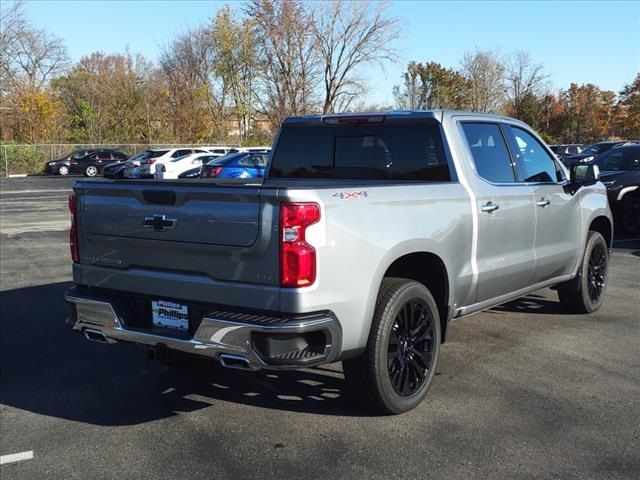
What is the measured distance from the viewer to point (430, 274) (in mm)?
4648

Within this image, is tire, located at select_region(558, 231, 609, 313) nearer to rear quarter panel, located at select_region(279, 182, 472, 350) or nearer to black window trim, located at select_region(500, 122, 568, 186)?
black window trim, located at select_region(500, 122, 568, 186)

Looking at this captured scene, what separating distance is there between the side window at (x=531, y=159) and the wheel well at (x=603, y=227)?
3.40 feet

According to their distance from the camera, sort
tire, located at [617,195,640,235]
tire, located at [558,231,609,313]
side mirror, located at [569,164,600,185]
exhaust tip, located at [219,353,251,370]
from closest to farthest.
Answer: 1. exhaust tip, located at [219,353,251,370]
2. side mirror, located at [569,164,600,185]
3. tire, located at [558,231,609,313]
4. tire, located at [617,195,640,235]

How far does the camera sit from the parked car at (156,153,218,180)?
29.9m

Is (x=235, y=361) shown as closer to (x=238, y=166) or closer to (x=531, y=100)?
(x=238, y=166)

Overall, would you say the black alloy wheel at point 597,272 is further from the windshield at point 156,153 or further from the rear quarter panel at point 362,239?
the windshield at point 156,153

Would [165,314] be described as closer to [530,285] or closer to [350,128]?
[350,128]

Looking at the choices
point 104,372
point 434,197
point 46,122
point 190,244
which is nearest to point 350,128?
point 434,197

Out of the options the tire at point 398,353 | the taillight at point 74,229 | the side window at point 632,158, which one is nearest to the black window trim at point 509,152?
the tire at point 398,353

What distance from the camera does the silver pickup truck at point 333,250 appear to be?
3.53 meters

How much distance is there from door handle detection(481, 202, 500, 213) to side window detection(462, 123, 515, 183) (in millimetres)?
232

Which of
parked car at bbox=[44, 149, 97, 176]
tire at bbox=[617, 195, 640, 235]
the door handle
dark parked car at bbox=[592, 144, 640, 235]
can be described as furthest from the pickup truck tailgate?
parked car at bbox=[44, 149, 97, 176]

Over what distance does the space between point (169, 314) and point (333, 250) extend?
1.09 m

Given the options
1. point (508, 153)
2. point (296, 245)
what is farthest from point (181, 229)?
point (508, 153)
